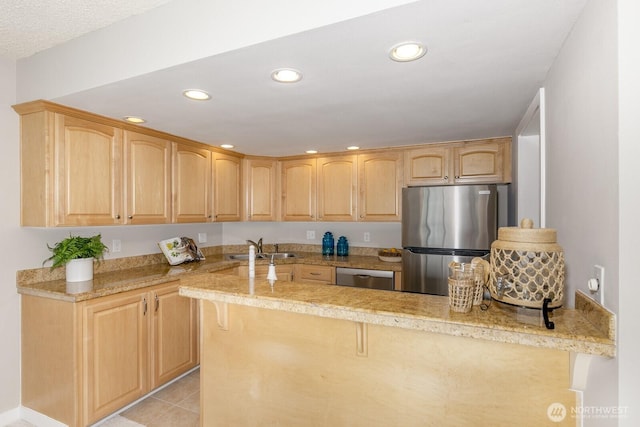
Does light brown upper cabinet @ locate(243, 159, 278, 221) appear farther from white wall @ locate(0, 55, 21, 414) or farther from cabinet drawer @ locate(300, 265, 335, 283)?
white wall @ locate(0, 55, 21, 414)

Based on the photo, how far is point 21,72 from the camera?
2.20 m

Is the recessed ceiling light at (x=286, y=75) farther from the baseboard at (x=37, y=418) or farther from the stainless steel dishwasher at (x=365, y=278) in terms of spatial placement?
the baseboard at (x=37, y=418)

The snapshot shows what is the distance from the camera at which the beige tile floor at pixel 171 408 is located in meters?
2.29

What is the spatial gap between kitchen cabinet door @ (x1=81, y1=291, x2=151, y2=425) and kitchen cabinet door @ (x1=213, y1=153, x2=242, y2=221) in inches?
52.1

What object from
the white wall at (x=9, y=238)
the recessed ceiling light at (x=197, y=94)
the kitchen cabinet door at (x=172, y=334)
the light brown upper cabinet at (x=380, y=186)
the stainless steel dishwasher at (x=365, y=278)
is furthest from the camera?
the light brown upper cabinet at (x=380, y=186)

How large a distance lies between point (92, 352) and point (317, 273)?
6.70 ft

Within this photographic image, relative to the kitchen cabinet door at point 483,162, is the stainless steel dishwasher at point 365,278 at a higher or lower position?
lower

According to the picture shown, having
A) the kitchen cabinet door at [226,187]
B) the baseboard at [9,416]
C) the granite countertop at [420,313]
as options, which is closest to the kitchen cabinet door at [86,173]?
the kitchen cabinet door at [226,187]

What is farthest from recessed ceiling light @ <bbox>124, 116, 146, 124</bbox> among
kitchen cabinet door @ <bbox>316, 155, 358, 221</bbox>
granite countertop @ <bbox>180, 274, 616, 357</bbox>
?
kitchen cabinet door @ <bbox>316, 155, 358, 221</bbox>

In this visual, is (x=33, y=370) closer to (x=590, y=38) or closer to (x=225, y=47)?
(x=225, y=47)

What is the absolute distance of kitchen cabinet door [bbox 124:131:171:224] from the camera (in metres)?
2.61

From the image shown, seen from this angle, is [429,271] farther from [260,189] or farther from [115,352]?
[115,352]

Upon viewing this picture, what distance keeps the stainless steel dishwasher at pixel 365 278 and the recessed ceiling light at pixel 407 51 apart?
2.20 m

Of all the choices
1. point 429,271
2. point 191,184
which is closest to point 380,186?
point 429,271
